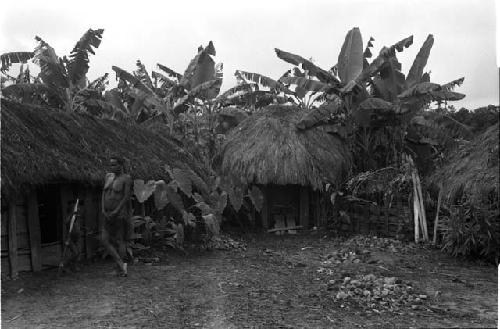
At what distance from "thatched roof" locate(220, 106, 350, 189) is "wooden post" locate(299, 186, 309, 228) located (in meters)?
0.99

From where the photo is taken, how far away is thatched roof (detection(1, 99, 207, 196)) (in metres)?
6.41

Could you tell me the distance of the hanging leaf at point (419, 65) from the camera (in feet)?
40.3

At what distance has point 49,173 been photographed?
673cm

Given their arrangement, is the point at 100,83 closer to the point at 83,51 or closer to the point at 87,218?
the point at 83,51

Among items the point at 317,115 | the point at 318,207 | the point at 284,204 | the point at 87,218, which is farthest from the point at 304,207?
the point at 87,218

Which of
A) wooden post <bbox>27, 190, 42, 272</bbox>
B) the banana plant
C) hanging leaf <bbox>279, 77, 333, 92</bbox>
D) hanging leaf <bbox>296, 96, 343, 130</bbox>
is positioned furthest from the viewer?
hanging leaf <bbox>296, 96, 343, 130</bbox>

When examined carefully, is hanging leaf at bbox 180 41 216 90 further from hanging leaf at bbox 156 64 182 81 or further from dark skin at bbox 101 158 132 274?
dark skin at bbox 101 158 132 274

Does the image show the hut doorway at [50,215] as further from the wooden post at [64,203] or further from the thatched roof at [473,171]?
the thatched roof at [473,171]

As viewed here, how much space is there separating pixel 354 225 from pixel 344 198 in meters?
0.72

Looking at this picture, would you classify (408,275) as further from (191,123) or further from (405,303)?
(191,123)

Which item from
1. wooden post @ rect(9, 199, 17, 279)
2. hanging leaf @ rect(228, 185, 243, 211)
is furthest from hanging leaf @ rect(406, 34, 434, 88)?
wooden post @ rect(9, 199, 17, 279)

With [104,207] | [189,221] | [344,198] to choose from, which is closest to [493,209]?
[344,198]

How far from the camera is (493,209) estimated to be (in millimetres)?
8133

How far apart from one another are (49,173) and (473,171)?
691 cm
